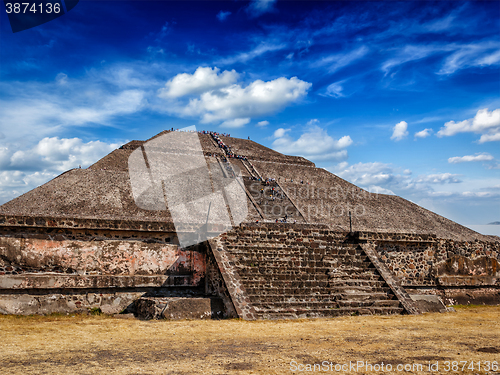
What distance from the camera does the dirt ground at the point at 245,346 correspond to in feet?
13.3

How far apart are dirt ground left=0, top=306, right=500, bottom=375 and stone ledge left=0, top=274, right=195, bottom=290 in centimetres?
75

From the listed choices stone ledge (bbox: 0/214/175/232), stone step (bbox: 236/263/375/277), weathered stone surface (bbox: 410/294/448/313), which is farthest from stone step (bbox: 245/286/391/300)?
stone ledge (bbox: 0/214/175/232)

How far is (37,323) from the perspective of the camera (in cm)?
677

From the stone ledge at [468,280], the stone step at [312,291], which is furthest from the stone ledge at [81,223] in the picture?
the stone ledge at [468,280]

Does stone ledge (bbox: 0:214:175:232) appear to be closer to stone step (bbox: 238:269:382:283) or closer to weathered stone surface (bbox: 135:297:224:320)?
weathered stone surface (bbox: 135:297:224:320)

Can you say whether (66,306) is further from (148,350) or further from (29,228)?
(148,350)

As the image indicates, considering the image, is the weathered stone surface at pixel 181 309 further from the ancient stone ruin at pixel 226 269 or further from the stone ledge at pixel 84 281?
the stone ledge at pixel 84 281

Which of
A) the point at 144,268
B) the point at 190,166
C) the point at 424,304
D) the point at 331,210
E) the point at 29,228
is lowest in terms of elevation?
the point at 424,304

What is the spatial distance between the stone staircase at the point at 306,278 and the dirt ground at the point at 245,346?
2.09ft

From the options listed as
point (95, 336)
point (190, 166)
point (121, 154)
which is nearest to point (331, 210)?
point (190, 166)

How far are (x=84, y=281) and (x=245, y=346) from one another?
4.42 m

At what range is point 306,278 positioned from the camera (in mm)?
8539

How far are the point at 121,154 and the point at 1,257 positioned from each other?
41.1ft

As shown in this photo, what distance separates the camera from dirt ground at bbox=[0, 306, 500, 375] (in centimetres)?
406
